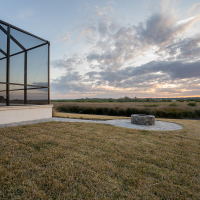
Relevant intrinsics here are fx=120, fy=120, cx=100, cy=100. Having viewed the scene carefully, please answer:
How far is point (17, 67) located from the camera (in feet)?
20.7

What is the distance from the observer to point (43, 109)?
589 centimetres

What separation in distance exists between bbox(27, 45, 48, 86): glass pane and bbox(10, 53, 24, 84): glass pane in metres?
0.34

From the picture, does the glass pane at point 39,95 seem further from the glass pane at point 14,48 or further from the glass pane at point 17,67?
the glass pane at point 14,48

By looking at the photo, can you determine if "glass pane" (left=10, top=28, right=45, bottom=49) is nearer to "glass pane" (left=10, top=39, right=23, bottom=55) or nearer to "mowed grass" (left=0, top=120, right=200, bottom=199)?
"glass pane" (left=10, top=39, right=23, bottom=55)

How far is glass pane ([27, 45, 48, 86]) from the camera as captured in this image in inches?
240

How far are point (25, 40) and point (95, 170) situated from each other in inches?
263

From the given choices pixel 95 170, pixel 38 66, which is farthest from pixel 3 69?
pixel 95 170

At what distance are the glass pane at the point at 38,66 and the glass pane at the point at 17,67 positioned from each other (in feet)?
1.13

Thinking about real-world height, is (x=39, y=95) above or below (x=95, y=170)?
above

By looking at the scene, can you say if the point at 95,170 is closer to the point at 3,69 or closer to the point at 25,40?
the point at 25,40

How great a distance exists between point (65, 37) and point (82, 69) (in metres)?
2.42

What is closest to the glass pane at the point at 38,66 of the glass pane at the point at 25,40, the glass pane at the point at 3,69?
the glass pane at the point at 25,40

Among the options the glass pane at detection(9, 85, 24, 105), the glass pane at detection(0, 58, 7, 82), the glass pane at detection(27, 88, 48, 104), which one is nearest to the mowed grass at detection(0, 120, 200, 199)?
the glass pane at detection(27, 88, 48, 104)

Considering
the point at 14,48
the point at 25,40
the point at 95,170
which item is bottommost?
the point at 95,170
